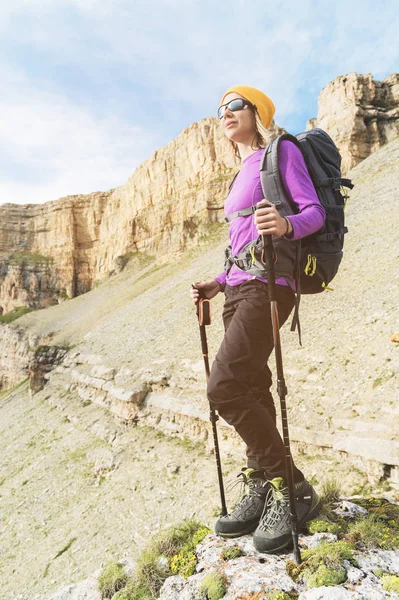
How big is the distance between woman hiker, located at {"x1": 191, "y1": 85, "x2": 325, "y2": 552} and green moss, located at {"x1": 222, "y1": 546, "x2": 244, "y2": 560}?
18cm

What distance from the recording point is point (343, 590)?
2.42m

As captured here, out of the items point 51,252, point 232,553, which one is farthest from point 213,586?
point 51,252

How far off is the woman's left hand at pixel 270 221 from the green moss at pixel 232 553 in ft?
8.93

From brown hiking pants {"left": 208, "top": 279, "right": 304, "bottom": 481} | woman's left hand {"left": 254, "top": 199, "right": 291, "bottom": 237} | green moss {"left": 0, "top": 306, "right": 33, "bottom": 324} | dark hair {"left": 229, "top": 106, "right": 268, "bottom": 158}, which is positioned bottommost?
brown hiking pants {"left": 208, "top": 279, "right": 304, "bottom": 481}

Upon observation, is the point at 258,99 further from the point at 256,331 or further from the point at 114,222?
the point at 114,222

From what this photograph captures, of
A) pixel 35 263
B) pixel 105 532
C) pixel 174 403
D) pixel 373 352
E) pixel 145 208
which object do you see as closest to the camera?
pixel 105 532

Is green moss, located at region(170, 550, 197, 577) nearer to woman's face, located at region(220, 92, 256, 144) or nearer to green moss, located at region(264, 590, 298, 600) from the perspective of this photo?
green moss, located at region(264, 590, 298, 600)

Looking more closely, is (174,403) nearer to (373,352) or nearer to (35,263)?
(373,352)

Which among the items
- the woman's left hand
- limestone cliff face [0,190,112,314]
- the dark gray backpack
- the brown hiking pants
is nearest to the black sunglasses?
the dark gray backpack

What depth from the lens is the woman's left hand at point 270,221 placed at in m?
2.76

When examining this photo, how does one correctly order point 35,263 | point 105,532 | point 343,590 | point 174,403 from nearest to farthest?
1. point 343,590
2. point 105,532
3. point 174,403
4. point 35,263

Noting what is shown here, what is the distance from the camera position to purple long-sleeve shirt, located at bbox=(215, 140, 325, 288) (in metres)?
2.88

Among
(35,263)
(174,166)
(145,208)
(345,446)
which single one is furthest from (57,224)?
(345,446)

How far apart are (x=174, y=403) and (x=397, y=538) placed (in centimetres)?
796
